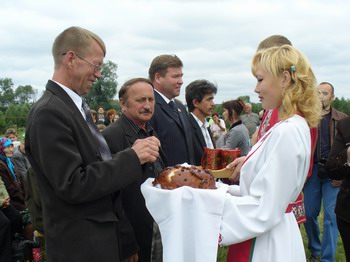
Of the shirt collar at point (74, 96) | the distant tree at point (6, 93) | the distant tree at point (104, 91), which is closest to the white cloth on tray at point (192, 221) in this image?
the shirt collar at point (74, 96)

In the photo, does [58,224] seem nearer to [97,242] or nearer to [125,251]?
[97,242]

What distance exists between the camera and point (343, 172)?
12.2 ft

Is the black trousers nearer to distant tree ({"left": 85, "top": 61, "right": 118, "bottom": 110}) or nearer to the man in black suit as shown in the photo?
the man in black suit

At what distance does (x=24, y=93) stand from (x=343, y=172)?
83692mm

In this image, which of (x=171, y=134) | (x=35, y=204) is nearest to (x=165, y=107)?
(x=171, y=134)

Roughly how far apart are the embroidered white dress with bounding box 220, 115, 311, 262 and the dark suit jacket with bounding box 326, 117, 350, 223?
5.32 feet

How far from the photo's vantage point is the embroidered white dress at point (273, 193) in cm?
214

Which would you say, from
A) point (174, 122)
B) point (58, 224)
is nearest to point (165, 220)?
point (58, 224)

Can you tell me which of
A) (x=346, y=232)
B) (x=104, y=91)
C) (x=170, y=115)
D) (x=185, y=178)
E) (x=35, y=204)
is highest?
(x=104, y=91)

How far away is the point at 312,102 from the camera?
2338 millimetres

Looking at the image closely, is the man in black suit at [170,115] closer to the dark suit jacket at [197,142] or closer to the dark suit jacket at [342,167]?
the dark suit jacket at [197,142]

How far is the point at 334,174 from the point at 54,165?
2743 mm

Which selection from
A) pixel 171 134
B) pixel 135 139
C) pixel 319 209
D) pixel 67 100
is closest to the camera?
pixel 67 100

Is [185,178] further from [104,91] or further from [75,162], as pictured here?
[104,91]
